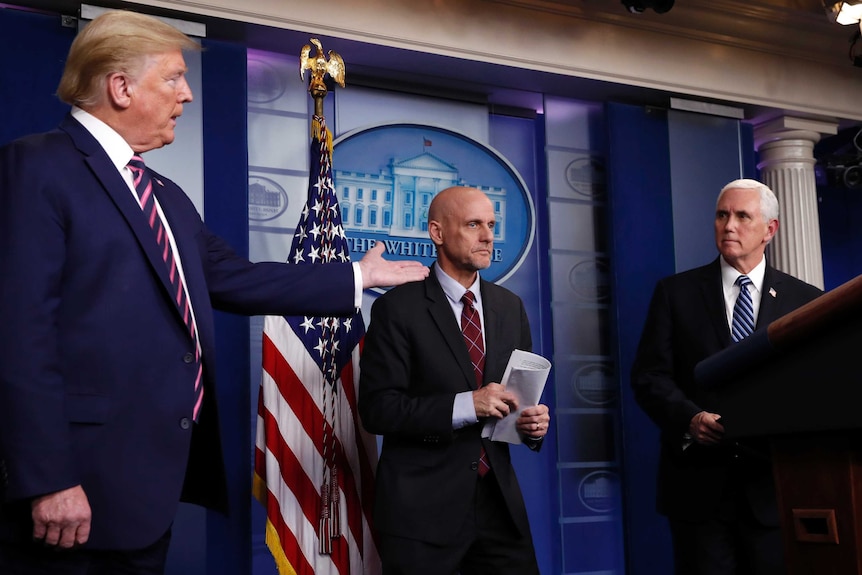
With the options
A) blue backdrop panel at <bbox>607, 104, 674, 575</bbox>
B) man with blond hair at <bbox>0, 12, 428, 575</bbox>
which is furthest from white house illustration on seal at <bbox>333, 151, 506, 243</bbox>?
man with blond hair at <bbox>0, 12, 428, 575</bbox>

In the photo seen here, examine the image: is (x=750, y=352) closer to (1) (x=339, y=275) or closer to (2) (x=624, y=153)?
(1) (x=339, y=275)

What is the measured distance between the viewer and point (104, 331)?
176 centimetres

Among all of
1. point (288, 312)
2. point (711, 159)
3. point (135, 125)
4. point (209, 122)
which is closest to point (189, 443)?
point (288, 312)

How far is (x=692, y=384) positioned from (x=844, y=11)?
2562 mm

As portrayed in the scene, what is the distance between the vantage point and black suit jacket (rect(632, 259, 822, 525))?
3.07m

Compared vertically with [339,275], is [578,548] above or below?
below

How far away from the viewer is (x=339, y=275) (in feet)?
7.22

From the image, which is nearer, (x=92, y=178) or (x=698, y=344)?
(x=92, y=178)

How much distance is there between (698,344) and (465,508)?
1.11m

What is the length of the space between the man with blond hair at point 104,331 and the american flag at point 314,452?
1.50 metres

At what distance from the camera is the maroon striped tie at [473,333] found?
119 inches

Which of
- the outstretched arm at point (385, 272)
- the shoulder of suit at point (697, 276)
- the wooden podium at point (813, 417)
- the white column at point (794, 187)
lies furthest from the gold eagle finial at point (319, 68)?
the white column at point (794, 187)

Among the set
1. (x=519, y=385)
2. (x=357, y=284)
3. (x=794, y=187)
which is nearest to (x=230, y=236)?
(x=519, y=385)

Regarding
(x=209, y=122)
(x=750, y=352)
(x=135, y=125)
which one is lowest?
(x=750, y=352)
